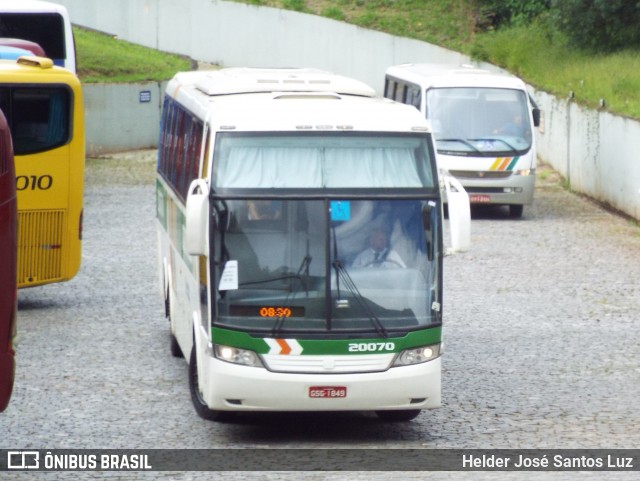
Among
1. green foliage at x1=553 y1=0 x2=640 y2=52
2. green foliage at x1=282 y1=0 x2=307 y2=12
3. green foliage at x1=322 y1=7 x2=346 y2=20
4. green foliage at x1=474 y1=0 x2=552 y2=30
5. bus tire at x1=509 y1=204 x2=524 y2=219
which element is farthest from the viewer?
green foliage at x1=282 y1=0 x2=307 y2=12

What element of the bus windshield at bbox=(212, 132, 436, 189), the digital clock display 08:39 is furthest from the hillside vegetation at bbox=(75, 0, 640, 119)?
the digital clock display 08:39

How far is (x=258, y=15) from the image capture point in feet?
186

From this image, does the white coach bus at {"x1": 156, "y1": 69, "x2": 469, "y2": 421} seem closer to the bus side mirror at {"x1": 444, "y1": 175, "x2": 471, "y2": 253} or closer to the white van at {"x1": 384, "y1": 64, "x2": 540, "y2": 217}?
the bus side mirror at {"x1": 444, "y1": 175, "x2": 471, "y2": 253}

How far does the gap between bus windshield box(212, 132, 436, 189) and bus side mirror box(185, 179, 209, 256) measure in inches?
5.7

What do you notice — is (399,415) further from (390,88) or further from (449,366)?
(390,88)

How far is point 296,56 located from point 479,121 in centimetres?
2926

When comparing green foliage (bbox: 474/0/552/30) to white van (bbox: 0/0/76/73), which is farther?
green foliage (bbox: 474/0/552/30)

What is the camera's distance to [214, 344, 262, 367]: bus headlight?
10.6 m

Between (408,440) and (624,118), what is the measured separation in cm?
1760

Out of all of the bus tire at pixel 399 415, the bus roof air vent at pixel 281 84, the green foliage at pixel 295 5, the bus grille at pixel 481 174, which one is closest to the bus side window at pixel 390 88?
the bus grille at pixel 481 174

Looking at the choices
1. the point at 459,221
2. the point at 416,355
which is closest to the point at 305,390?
the point at 416,355

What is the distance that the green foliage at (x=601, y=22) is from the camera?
123 ft

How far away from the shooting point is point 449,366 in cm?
1412

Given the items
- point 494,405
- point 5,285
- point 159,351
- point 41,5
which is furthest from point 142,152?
point 5,285
